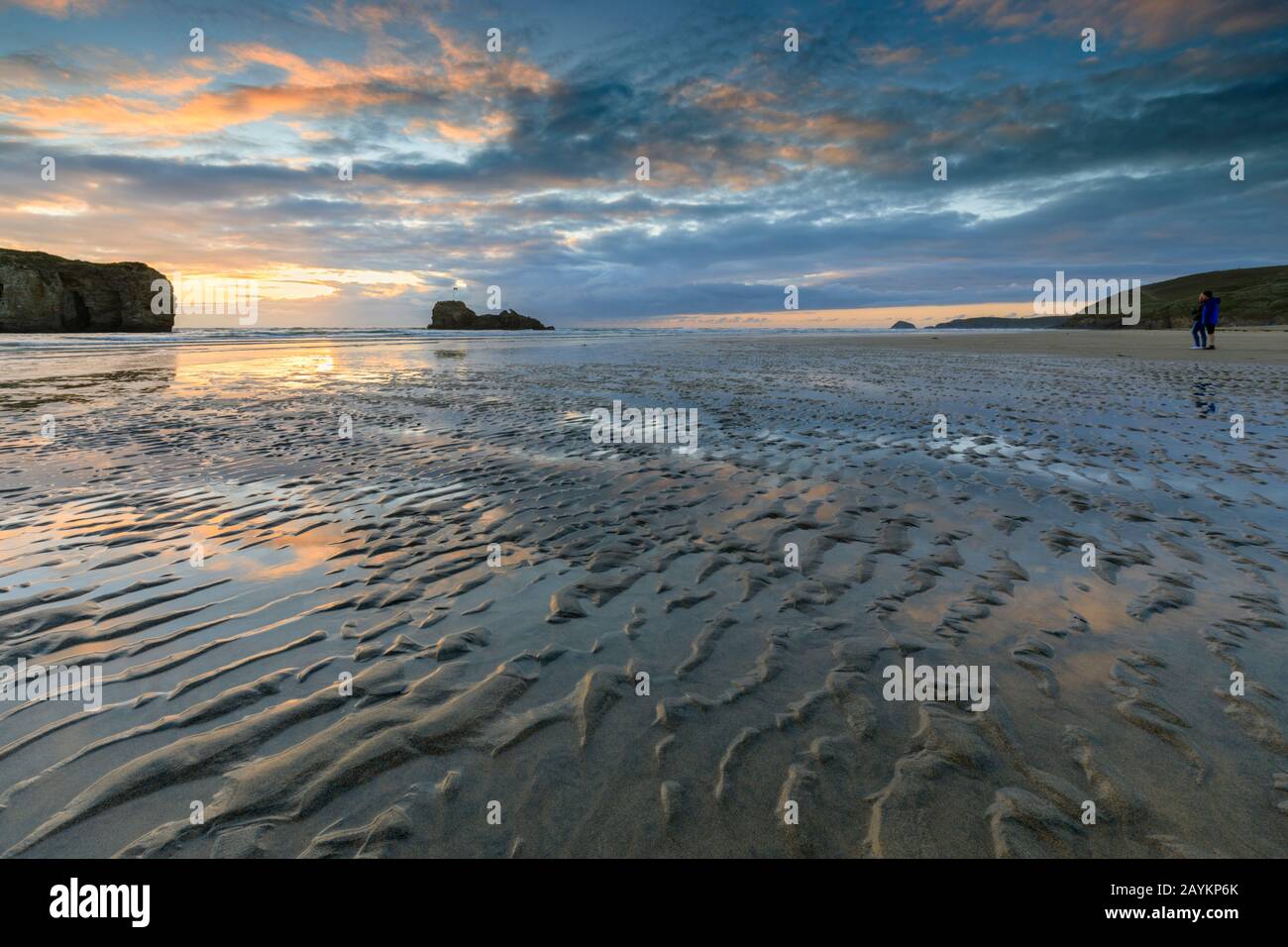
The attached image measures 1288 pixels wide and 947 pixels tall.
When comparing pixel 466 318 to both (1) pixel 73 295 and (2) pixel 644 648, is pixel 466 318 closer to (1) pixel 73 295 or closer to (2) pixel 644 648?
(1) pixel 73 295

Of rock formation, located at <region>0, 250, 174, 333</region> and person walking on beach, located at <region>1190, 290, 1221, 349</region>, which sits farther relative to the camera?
rock formation, located at <region>0, 250, 174, 333</region>

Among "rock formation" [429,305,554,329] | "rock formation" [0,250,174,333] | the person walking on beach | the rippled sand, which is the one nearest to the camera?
the rippled sand

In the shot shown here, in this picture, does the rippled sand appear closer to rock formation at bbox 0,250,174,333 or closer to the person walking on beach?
the person walking on beach

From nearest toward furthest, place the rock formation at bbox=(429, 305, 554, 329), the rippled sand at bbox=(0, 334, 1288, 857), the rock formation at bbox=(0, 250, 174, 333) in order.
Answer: the rippled sand at bbox=(0, 334, 1288, 857) < the rock formation at bbox=(0, 250, 174, 333) < the rock formation at bbox=(429, 305, 554, 329)

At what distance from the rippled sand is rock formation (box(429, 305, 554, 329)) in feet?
430

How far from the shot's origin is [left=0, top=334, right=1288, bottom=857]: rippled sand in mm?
3078

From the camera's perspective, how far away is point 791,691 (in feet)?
13.8

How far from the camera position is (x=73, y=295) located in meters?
79.8

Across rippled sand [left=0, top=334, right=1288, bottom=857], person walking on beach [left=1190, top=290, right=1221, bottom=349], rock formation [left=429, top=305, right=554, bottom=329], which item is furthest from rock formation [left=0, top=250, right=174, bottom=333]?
person walking on beach [left=1190, top=290, right=1221, bottom=349]

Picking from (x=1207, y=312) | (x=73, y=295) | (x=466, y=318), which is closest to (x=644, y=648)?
(x=1207, y=312)

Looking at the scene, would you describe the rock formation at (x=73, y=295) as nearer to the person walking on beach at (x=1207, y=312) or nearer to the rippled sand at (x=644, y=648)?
the rippled sand at (x=644, y=648)
